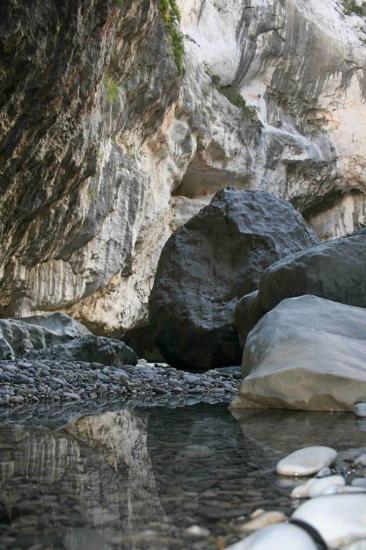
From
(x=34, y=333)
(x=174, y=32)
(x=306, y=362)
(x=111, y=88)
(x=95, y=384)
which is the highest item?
(x=174, y=32)

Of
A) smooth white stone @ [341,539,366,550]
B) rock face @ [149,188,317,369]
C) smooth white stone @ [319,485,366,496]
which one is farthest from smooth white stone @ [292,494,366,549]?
rock face @ [149,188,317,369]

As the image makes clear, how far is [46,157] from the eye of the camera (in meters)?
10.6

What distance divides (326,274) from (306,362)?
265 centimetres

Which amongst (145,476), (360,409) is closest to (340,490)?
(145,476)

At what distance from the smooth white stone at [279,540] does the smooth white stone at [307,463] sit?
0.77 meters

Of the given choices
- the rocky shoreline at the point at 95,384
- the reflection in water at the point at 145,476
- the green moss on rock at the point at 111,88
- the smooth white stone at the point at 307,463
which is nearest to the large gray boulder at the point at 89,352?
the rocky shoreline at the point at 95,384

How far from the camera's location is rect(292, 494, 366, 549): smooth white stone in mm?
1399

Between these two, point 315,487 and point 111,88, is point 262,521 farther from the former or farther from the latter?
point 111,88

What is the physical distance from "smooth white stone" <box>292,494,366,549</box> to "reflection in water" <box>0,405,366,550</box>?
201mm

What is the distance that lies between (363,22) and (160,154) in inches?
561

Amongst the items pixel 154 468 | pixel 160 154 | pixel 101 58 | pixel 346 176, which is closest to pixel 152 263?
pixel 160 154

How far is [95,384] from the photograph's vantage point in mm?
5734

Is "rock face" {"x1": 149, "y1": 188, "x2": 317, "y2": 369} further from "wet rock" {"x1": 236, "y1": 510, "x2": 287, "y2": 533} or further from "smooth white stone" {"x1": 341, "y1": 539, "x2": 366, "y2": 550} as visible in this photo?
"smooth white stone" {"x1": 341, "y1": 539, "x2": 366, "y2": 550}

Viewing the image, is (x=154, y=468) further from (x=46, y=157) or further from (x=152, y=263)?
(x=152, y=263)
